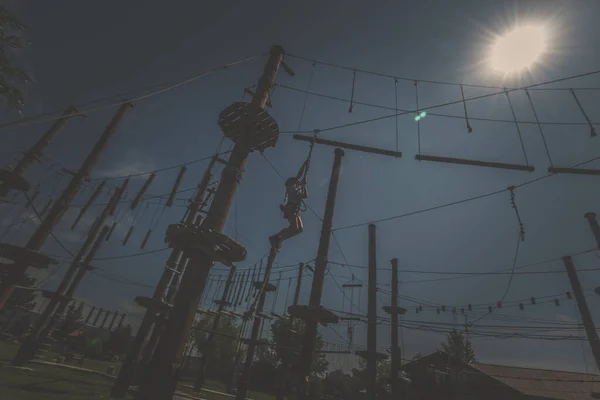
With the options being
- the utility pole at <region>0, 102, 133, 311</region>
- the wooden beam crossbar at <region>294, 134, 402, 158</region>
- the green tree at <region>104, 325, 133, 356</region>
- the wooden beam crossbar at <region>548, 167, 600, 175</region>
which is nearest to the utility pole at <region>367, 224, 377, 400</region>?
the wooden beam crossbar at <region>294, 134, 402, 158</region>

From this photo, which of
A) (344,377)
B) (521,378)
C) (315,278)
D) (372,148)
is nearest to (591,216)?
(521,378)

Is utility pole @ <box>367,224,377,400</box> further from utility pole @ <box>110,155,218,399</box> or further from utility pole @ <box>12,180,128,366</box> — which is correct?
utility pole @ <box>12,180,128,366</box>

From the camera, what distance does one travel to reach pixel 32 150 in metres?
13.8

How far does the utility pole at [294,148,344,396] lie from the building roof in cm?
1681

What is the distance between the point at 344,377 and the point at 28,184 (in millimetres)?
64072

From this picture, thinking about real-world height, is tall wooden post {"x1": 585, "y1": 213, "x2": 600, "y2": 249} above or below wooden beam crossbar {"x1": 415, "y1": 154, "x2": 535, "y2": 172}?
above

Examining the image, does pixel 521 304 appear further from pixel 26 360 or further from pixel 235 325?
pixel 235 325

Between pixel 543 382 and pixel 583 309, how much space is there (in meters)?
7.63

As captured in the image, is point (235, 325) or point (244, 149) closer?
point (244, 149)

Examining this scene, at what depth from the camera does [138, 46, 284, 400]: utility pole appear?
465 cm

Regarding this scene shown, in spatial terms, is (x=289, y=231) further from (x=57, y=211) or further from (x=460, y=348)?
(x=460, y=348)

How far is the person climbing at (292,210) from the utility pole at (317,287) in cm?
434

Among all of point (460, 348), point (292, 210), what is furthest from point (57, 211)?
point (460, 348)

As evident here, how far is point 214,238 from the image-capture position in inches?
210
